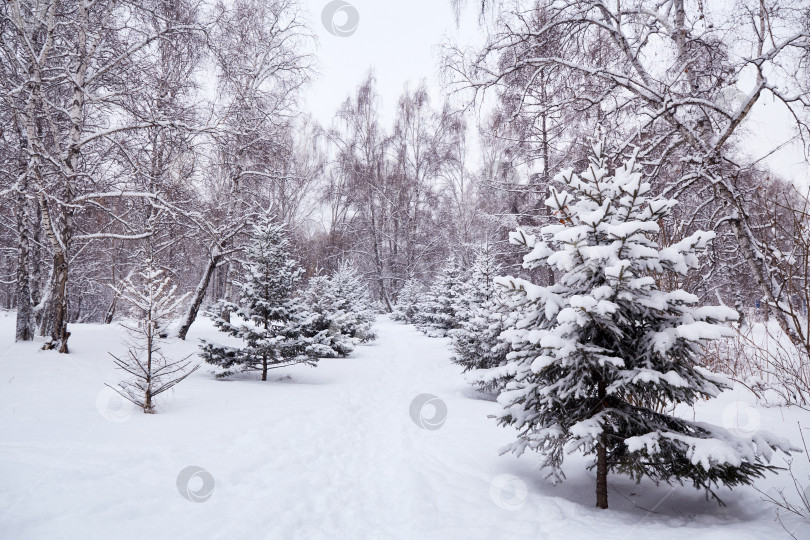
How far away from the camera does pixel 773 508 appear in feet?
8.93

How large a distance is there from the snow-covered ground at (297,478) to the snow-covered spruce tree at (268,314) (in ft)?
5.26

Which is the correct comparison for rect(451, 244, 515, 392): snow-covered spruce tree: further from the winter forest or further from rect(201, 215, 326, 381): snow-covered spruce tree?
rect(201, 215, 326, 381): snow-covered spruce tree

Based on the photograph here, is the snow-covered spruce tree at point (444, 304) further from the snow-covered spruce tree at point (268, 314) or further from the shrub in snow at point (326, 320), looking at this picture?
the snow-covered spruce tree at point (268, 314)

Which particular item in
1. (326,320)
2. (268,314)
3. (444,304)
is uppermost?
(444,304)

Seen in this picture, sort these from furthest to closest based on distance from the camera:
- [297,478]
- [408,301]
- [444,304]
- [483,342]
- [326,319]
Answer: [408,301], [444,304], [326,319], [483,342], [297,478]

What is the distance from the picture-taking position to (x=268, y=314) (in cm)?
787

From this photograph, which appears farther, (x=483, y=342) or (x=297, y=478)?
(x=483, y=342)

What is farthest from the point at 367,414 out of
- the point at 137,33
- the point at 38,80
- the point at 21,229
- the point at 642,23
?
the point at 137,33

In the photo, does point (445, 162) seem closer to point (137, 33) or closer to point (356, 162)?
point (356, 162)

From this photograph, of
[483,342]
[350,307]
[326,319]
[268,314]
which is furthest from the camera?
[350,307]

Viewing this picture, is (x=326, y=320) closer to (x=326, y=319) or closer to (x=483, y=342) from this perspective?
(x=326, y=319)

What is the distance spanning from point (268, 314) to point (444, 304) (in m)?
9.48

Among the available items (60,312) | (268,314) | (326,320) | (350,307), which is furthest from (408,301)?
(60,312)

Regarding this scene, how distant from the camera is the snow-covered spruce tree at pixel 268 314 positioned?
754 cm
